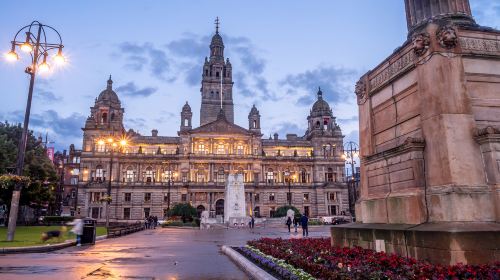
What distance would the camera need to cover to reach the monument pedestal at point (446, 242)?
228 inches

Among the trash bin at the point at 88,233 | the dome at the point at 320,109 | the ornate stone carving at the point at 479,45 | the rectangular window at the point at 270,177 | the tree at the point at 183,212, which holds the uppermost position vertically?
the dome at the point at 320,109

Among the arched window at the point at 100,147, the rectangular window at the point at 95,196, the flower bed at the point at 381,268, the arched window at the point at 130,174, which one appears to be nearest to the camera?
the flower bed at the point at 381,268

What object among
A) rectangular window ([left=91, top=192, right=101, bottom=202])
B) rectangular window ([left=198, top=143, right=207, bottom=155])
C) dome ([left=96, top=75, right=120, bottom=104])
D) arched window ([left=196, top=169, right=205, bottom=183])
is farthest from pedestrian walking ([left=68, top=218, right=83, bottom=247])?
dome ([left=96, top=75, right=120, bottom=104])

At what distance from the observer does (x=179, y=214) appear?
55156 mm

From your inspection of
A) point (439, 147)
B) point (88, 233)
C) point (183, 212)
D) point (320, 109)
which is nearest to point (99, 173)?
point (183, 212)

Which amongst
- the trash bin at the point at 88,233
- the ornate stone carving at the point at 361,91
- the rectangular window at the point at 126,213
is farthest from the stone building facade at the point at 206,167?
the ornate stone carving at the point at 361,91

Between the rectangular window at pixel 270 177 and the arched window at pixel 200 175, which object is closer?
the arched window at pixel 200 175

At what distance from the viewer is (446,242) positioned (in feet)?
19.4

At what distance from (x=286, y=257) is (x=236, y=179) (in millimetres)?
34043

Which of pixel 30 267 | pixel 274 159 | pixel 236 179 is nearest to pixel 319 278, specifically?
pixel 30 267

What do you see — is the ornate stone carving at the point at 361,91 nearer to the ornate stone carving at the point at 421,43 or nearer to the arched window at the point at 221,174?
the ornate stone carving at the point at 421,43

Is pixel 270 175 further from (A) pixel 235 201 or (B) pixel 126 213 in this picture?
(A) pixel 235 201

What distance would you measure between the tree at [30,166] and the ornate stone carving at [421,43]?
115 feet

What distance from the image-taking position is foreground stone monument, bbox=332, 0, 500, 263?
6383mm
